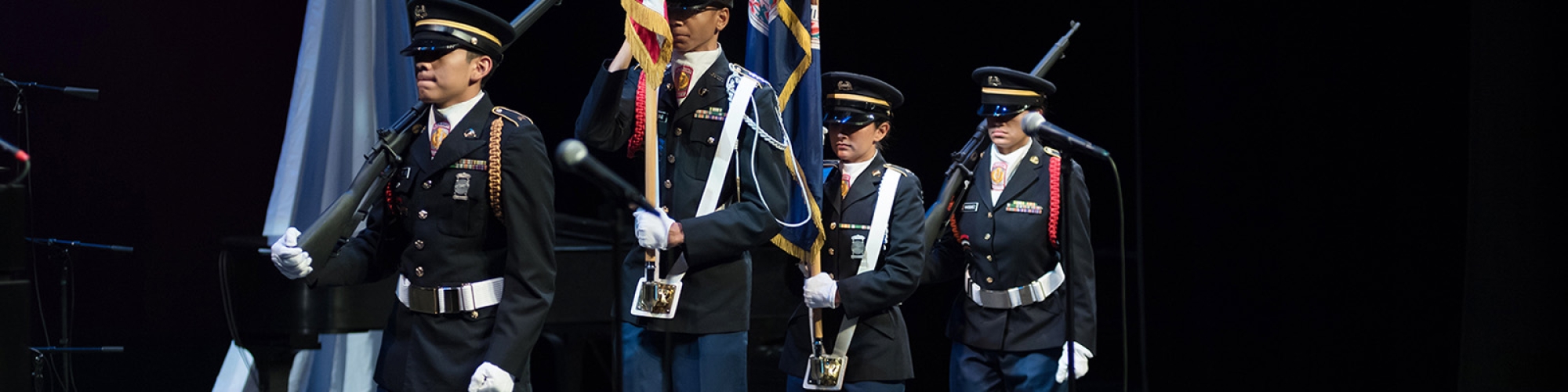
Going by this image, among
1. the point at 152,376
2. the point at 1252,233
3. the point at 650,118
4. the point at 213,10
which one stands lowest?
the point at 152,376

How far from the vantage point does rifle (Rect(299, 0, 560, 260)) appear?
8.99 ft

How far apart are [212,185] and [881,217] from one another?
3.84 m

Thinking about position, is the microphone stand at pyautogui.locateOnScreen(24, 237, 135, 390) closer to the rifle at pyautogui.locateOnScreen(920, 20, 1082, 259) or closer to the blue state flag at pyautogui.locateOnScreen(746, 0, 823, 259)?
the blue state flag at pyautogui.locateOnScreen(746, 0, 823, 259)

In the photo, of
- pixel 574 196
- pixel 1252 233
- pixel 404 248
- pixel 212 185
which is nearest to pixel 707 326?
pixel 404 248

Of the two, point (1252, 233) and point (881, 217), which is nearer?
point (881, 217)

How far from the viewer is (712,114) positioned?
310 cm

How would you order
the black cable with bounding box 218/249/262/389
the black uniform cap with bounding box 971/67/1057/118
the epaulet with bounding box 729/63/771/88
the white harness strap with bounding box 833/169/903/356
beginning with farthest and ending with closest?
1. the black uniform cap with bounding box 971/67/1057/118
2. the white harness strap with bounding box 833/169/903/356
3. the black cable with bounding box 218/249/262/389
4. the epaulet with bounding box 729/63/771/88

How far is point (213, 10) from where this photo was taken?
6113 millimetres

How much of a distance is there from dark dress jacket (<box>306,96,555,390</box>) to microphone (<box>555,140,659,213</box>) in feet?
1.85

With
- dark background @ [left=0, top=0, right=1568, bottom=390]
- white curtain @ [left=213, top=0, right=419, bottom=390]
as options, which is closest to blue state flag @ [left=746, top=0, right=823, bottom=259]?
dark background @ [left=0, top=0, right=1568, bottom=390]

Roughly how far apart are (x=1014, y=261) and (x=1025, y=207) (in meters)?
0.19

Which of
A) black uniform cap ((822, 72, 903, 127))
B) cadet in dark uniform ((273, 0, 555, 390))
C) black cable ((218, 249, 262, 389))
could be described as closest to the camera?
cadet in dark uniform ((273, 0, 555, 390))

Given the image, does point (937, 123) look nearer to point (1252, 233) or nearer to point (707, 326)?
point (1252, 233)

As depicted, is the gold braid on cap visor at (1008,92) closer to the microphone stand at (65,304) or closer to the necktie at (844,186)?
the necktie at (844,186)
